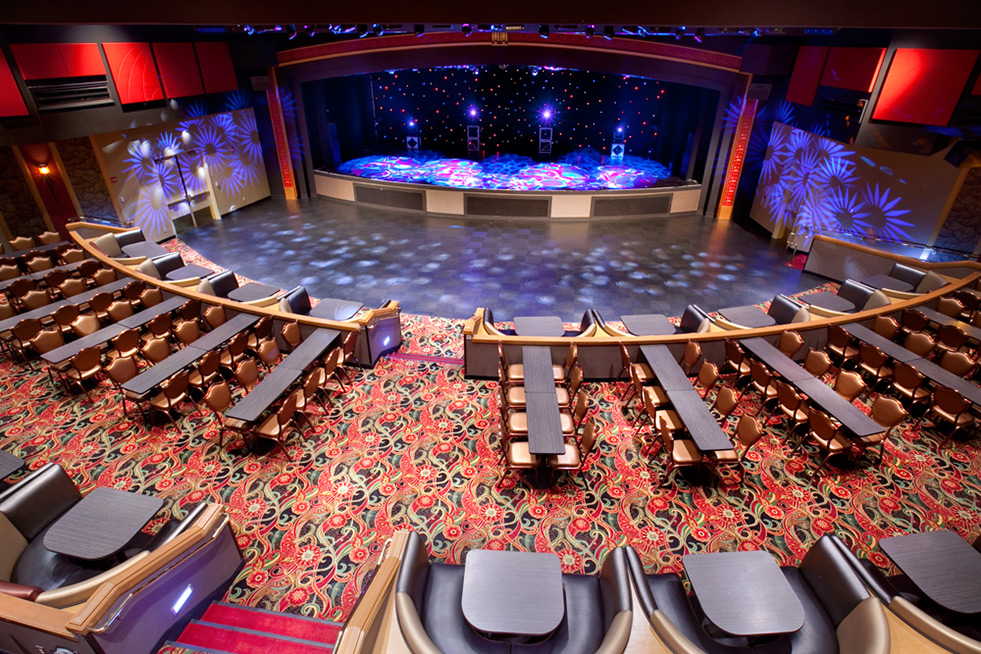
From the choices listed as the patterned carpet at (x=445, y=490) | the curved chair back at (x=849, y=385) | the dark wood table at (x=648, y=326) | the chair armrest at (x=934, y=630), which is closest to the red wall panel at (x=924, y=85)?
the curved chair back at (x=849, y=385)

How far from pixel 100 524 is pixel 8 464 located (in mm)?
1454

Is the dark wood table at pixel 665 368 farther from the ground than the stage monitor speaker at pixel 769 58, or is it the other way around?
the stage monitor speaker at pixel 769 58

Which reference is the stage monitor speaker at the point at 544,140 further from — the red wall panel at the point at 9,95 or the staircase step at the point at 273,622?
the staircase step at the point at 273,622

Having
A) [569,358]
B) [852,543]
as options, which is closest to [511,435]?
[569,358]

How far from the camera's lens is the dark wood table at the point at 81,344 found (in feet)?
19.6

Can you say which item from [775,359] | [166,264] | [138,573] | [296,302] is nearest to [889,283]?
[775,359]

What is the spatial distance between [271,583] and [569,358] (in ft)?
12.6

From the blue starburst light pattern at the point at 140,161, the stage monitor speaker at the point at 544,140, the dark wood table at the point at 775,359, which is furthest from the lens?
the stage monitor speaker at the point at 544,140

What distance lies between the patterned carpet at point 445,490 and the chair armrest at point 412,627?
0.98 metres

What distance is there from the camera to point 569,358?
19.9 feet

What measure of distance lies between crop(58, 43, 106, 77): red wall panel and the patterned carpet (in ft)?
22.3

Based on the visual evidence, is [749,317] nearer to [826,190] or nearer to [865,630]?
[865,630]

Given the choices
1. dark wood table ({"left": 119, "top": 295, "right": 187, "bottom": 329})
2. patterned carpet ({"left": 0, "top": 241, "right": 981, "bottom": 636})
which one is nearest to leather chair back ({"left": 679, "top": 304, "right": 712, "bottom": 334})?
patterned carpet ({"left": 0, "top": 241, "right": 981, "bottom": 636})

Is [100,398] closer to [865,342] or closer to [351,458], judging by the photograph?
[351,458]
